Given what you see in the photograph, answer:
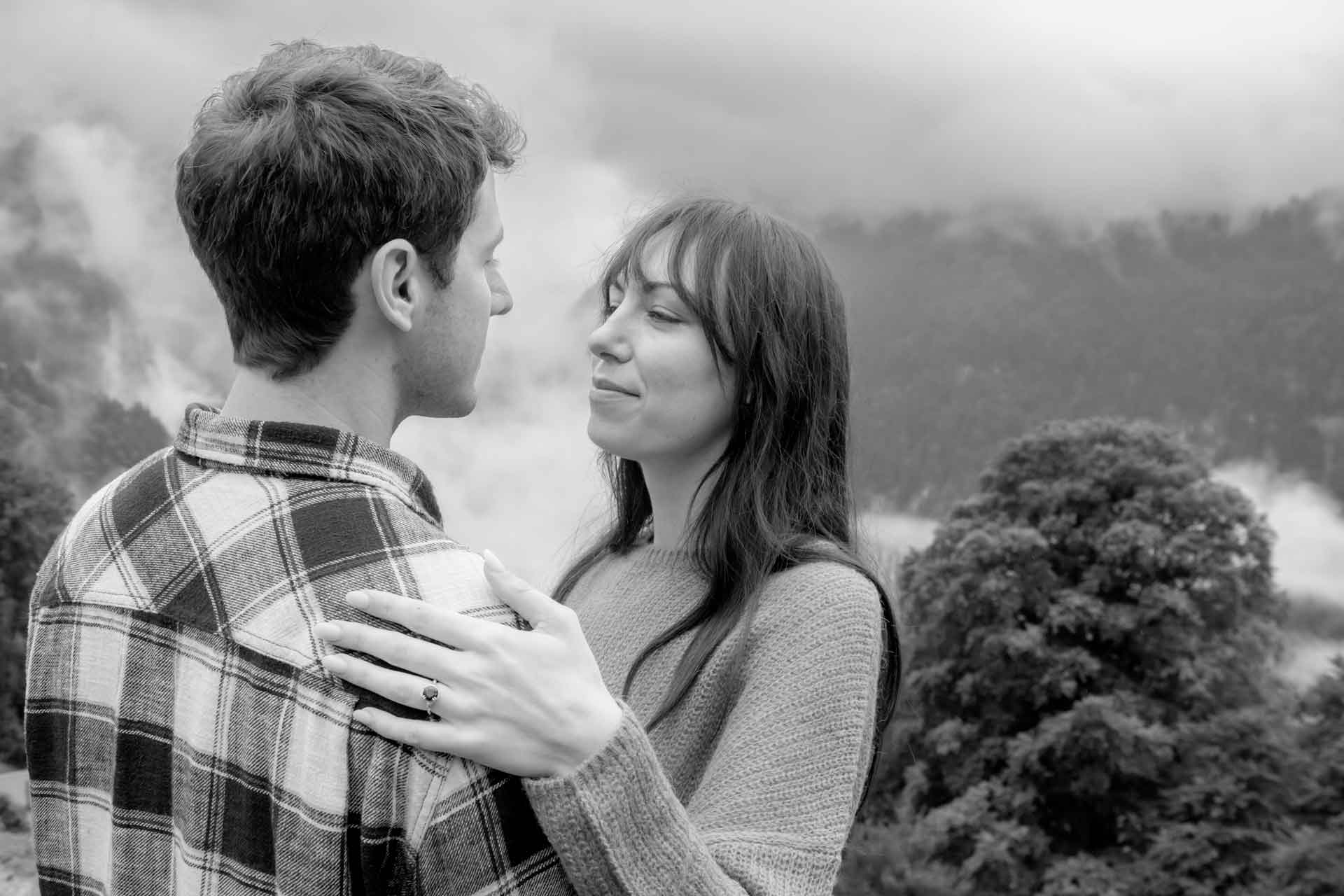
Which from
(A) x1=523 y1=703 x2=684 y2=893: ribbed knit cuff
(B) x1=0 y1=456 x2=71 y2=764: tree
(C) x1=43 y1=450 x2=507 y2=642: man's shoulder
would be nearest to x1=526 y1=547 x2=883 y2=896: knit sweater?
(A) x1=523 y1=703 x2=684 y2=893: ribbed knit cuff

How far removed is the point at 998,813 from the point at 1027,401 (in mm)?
44785

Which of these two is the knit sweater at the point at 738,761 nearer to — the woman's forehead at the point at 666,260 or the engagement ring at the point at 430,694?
the engagement ring at the point at 430,694

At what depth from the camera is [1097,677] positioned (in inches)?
810

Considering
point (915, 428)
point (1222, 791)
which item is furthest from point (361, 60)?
point (915, 428)

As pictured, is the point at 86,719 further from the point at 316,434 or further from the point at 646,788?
the point at 646,788

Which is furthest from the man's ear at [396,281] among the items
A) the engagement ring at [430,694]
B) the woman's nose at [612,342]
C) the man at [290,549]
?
the woman's nose at [612,342]

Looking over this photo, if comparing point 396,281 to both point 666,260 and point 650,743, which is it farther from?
point 666,260

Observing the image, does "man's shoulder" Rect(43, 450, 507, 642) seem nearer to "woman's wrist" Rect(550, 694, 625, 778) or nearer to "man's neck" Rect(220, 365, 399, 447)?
"man's neck" Rect(220, 365, 399, 447)

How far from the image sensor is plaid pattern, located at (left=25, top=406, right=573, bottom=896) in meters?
1.58

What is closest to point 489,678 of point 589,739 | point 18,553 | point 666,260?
point 589,739

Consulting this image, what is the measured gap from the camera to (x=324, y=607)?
Answer: 1630 mm

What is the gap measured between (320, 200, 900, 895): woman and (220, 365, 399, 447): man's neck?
31 centimetres

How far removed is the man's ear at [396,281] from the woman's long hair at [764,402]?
1017mm

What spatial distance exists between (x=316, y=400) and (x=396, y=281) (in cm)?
20
